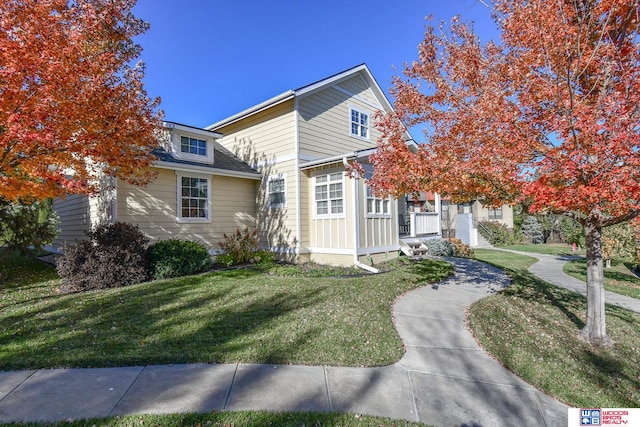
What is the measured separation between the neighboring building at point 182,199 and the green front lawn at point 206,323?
2.80m

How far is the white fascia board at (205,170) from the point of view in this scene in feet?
31.7

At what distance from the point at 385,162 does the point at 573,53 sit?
3157mm

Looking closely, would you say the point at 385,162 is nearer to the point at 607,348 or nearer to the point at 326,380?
the point at 326,380

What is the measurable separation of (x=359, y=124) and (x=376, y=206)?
16.1ft

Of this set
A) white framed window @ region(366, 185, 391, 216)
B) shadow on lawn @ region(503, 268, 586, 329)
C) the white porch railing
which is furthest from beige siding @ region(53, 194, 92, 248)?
shadow on lawn @ region(503, 268, 586, 329)

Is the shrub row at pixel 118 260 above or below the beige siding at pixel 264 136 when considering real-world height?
below

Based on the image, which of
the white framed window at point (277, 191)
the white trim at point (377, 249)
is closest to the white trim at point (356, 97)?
the white framed window at point (277, 191)

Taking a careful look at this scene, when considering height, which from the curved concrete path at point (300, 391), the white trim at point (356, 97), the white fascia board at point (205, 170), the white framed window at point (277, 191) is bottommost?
the curved concrete path at point (300, 391)

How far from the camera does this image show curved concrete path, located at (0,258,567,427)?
2779mm

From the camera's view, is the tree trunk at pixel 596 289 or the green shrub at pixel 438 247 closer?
the tree trunk at pixel 596 289

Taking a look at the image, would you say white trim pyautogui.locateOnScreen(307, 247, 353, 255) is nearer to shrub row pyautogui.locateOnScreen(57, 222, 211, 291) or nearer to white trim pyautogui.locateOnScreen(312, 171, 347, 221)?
white trim pyautogui.locateOnScreen(312, 171, 347, 221)

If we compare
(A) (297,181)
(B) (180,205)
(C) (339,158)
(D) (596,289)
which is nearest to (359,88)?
(C) (339,158)

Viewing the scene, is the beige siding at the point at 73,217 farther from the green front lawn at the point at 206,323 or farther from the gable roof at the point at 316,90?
the gable roof at the point at 316,90

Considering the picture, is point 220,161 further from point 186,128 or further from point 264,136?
point 264,136
